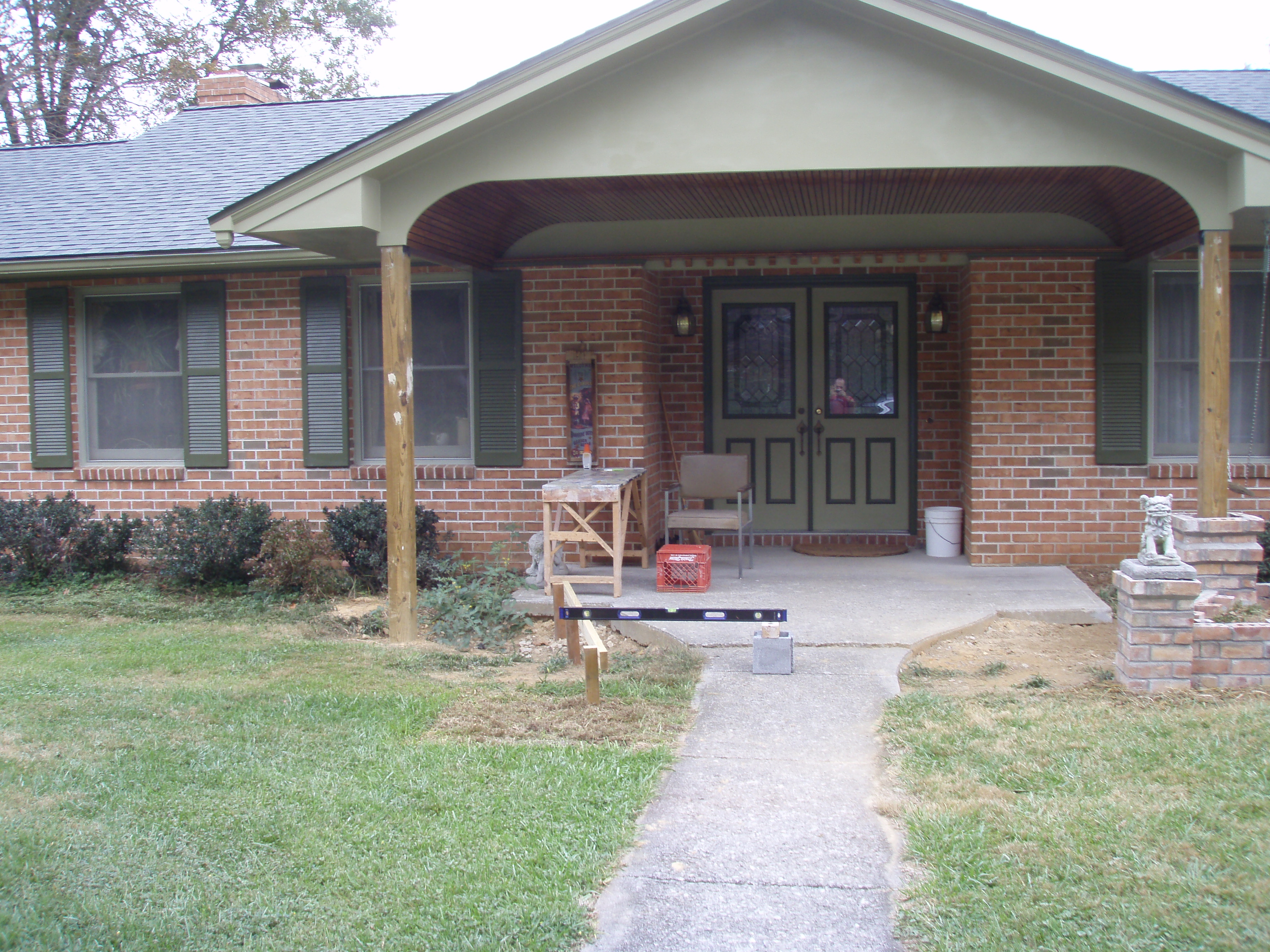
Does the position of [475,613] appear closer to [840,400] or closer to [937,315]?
[840,400]

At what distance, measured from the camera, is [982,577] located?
8.02 m

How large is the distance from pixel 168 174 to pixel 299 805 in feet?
27.2

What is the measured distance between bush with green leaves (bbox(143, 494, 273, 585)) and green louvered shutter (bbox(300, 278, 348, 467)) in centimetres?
72

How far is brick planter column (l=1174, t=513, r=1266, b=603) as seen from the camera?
18.7 feet

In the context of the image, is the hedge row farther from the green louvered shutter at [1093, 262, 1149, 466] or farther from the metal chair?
the green louvered shutter at [1093, 262, 1149, 466]

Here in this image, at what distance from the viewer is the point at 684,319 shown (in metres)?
9.45

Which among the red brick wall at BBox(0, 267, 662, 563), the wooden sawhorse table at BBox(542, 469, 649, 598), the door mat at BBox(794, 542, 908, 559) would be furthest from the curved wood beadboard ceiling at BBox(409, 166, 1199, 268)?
the door mat at BBox(794, 542, 908, 559)

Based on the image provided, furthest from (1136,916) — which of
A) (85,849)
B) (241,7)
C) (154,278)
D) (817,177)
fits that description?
(241,7)

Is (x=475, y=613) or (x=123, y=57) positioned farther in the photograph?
(x=123, y=57)

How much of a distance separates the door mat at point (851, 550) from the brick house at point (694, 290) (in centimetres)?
19

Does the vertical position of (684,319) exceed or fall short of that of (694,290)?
it falls short

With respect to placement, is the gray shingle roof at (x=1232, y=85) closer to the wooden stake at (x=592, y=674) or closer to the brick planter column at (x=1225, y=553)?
the brick planter column at (x=1225, y=553)

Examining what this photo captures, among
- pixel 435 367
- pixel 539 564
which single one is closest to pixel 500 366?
pixel 435 367

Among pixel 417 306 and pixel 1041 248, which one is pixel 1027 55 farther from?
pixel 417 306
